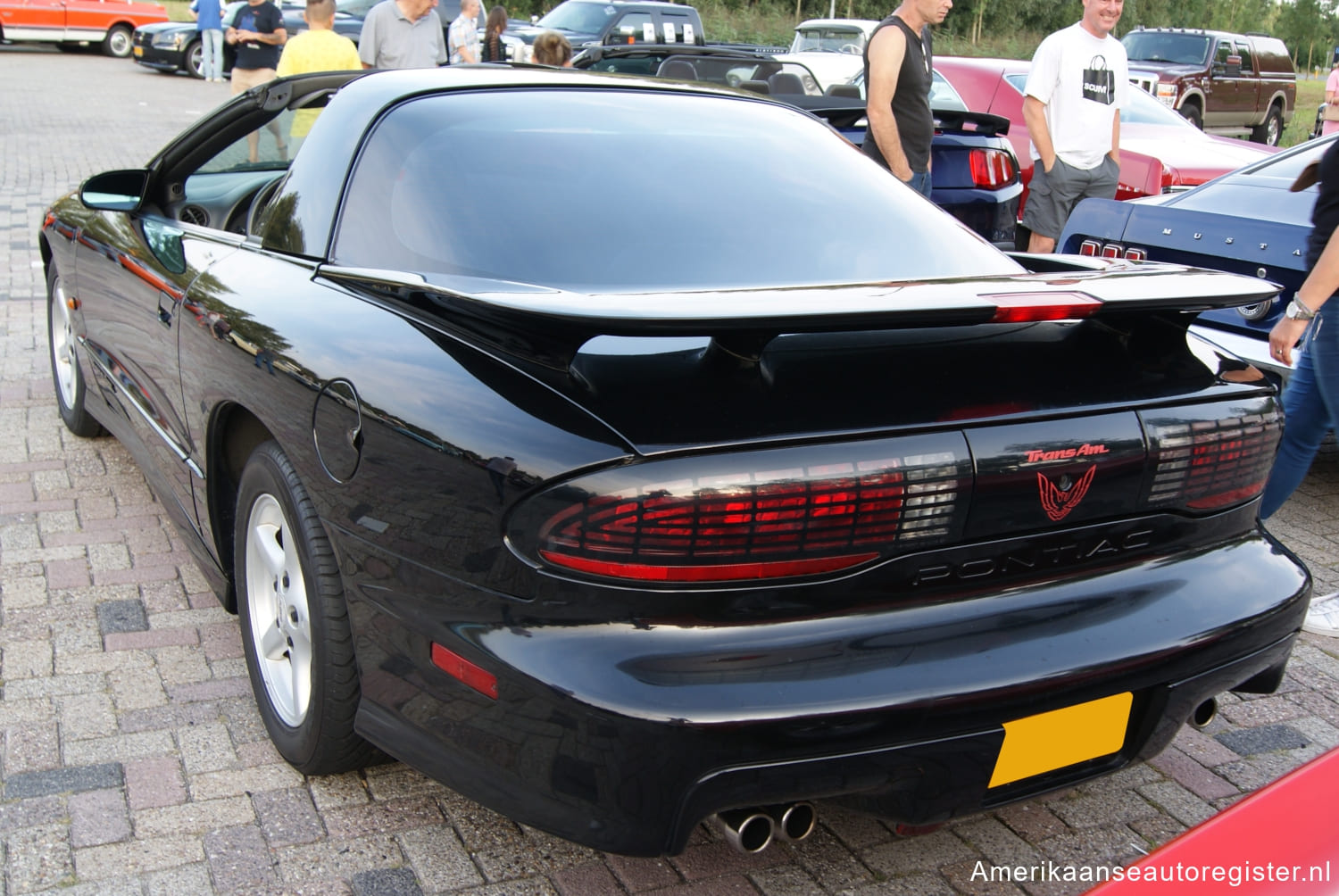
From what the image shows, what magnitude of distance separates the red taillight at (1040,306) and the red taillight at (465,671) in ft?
3.11

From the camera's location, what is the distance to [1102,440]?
6.59 ft

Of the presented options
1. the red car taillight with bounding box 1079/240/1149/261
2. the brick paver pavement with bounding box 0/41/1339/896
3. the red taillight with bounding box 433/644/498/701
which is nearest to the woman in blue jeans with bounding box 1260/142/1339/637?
the brick paver pavement with bounding box 0/41/1339/896

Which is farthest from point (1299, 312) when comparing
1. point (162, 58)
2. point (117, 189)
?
point (162, 58)

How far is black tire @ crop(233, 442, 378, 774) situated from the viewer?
220 centimetres

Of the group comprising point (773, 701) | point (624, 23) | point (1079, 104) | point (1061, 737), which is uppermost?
point (624, 23)

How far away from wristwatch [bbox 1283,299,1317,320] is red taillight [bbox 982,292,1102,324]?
69.0 inches

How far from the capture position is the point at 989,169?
6.86 metres

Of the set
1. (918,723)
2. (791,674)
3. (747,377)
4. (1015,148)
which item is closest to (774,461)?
(747,377)

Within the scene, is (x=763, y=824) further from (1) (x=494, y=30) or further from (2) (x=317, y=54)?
(1) (x=494, y=30)

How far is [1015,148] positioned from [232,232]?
7.13 meters

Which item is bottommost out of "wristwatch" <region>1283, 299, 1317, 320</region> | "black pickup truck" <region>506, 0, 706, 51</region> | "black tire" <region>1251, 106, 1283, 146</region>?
"wristwatch" <region>1283, 299, 1317, 320</region>

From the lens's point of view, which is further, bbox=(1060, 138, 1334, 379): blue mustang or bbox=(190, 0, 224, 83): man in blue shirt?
bbox=(190, 0, 224, 83): man in blue shirt

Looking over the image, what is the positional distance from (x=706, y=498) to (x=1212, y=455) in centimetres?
103

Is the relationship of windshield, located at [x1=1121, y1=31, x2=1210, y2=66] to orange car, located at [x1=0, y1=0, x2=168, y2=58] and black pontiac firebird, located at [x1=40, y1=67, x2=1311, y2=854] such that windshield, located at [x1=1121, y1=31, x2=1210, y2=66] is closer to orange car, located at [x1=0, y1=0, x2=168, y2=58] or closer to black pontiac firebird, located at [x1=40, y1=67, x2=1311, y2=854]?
black pontiac firebird, located at [x1=40, y1=67, x2=1311, y2=854]
